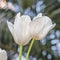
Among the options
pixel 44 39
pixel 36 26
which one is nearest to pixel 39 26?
pixel 36 26

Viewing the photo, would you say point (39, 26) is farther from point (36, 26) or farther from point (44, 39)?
point (44, 39)

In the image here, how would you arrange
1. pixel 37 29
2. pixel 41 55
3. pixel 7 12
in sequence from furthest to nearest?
pixel 41 55 → pixel 7 12 → pixel 37 29

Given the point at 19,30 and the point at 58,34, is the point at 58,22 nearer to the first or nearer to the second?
the point at 58,34

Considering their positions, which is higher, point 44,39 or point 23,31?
point 23,31

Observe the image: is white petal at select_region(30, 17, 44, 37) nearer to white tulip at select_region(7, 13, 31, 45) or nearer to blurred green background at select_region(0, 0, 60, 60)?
white tulip at select_region(7, 13, 31, 45)

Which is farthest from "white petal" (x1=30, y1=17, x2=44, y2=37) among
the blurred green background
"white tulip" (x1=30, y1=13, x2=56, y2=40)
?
the blurred green background

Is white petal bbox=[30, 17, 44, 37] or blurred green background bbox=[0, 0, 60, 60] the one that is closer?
white petal bbox=[30, 17, 44, 37]

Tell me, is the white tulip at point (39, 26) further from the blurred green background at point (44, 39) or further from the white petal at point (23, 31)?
the blurred green background at point (44, 39)

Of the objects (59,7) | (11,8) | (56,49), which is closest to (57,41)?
(56,49)
